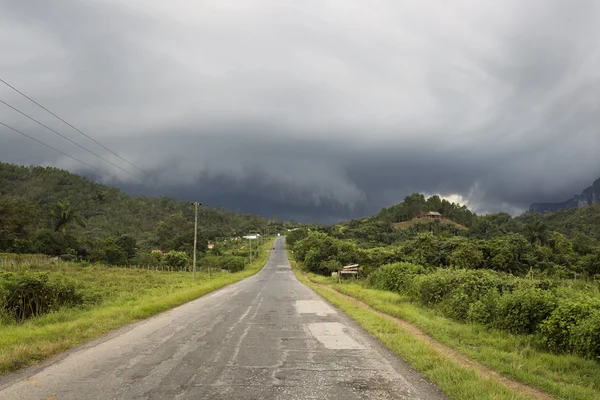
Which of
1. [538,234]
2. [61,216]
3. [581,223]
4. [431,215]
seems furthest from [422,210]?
[61,216]

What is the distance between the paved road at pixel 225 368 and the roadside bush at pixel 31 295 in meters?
5.29

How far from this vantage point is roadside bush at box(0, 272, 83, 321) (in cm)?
1400

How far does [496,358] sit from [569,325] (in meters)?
2.17

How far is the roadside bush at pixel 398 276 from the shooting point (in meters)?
21.8

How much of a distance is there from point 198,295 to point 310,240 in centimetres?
5401

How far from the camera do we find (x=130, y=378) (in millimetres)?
6820

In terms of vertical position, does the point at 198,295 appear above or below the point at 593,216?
below

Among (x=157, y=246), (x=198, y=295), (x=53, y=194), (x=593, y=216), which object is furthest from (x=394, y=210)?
(x=198, y=295)

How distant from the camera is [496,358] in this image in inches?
340

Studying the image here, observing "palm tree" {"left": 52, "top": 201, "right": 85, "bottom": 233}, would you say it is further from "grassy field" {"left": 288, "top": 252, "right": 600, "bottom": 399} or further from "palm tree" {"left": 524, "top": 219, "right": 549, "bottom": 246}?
"palm tree" {"left": 524, "top": 219, "right": 549, "bottom": 246}

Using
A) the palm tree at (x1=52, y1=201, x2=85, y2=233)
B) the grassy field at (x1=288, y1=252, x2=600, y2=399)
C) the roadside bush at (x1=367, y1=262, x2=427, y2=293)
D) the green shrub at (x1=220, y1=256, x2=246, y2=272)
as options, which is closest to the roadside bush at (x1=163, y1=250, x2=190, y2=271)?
the green shrub at (x1=220, y1=256, x2=246, y2=272)

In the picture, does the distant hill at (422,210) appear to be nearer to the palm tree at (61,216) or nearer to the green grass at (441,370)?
the palm tree at (61,216)

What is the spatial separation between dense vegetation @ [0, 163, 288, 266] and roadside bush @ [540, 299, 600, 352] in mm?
71502

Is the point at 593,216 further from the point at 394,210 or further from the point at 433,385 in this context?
the point at 433,385
